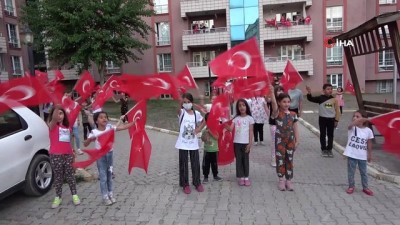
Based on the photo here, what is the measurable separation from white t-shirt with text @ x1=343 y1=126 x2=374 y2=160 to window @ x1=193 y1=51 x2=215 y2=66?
83.6ft

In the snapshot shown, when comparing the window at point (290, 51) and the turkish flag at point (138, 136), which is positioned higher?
the window at point (290, 51)

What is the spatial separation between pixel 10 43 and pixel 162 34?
45.0 ft

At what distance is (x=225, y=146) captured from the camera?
5852 millimetres

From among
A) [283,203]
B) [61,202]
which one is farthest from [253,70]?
[61,202]

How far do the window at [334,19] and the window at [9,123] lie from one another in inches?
1091

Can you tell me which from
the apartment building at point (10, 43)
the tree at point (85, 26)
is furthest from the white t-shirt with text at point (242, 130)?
the apartment building at point (10, 43)

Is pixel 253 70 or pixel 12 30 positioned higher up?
pixel 12 30

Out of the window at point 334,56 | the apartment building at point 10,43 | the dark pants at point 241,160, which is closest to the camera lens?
the dark pants at point 241,160

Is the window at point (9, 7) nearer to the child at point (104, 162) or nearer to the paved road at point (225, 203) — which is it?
the paved road at point (225, 203)

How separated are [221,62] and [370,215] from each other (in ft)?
10.3

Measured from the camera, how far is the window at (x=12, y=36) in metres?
29.0

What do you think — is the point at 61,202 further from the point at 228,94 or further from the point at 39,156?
the point at 228,94

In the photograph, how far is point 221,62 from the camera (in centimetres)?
541

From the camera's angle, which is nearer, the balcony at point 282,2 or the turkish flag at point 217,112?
the turkish flag at point 217,112
